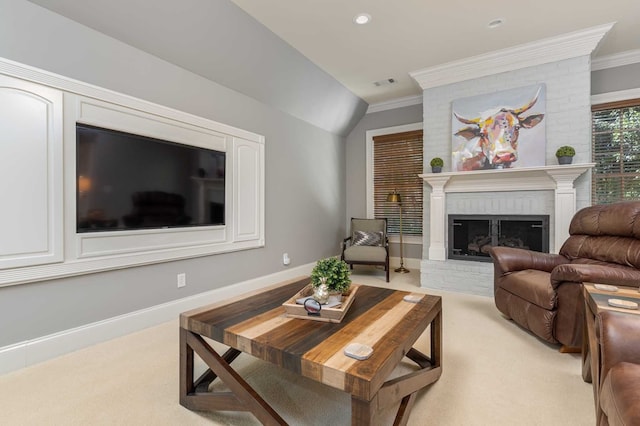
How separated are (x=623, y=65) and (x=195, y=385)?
221 inches

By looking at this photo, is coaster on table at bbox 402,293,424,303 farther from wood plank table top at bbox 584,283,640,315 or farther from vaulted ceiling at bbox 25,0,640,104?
vaulted ceiling at bbox 25,0,640,104

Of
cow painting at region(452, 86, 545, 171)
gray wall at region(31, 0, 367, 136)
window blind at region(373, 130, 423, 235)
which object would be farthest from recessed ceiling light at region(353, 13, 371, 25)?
window blind at region(373, 130, 423, 235)

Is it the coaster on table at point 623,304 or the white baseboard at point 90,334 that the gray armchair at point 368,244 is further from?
the coaster on table at point 623,304

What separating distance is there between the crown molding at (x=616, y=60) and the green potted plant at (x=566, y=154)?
4.48 feet

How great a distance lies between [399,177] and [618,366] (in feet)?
14.3

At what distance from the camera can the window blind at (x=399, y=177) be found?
5133 mm

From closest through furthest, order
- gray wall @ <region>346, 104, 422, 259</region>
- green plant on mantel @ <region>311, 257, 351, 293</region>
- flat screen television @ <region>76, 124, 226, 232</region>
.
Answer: green plant on mantel @ <region>311, 257, 351, 293</region> → flat screen television @ <region>76, 124, 226, 232</region> → gray wall @ <region>346, 104, 422, 259</region>

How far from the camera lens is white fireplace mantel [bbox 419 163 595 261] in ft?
11.4

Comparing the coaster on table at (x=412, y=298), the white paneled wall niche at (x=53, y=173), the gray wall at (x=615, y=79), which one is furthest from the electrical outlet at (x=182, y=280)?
the gray wall at (x=615, y=79)

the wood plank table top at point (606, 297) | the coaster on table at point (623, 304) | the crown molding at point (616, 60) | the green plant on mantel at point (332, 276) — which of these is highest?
the crown molding at point (616, 60)

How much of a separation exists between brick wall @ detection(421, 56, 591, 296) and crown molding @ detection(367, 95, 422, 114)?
73cm

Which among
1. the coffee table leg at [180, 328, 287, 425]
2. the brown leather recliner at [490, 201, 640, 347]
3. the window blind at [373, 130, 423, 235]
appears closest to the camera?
the coffee table leg at [180, 328, 287, 425]

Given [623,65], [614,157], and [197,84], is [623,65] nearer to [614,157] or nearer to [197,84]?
[614,157]

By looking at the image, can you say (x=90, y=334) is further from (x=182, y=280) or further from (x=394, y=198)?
(x=394, y=198)
